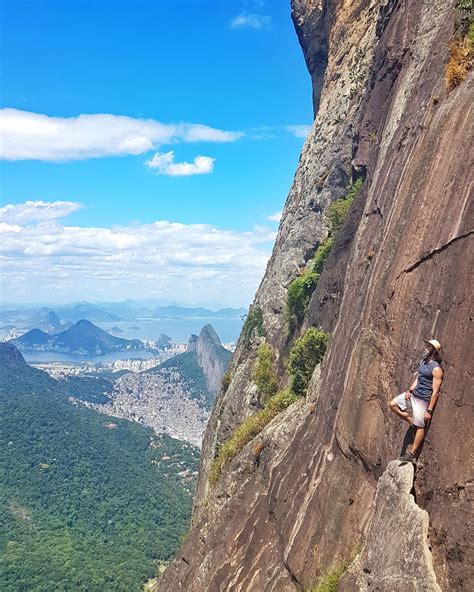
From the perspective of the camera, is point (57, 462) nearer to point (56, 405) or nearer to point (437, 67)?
point (56, 405)

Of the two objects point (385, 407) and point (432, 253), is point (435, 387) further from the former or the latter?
point (432, 253)

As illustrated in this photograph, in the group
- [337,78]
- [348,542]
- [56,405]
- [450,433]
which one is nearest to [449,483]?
[450,433]

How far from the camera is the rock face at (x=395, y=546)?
7.73m

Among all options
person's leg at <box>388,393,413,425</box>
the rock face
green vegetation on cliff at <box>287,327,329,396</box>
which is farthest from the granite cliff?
green vegetation on cliff at <box>287,327,329,396</box>

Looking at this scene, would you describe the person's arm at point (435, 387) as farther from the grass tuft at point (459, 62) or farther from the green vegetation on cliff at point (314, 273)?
the green vegetation on cliff at point (314, 273)

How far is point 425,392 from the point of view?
331 inches

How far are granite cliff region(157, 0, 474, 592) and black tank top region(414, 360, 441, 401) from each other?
0.79 feet

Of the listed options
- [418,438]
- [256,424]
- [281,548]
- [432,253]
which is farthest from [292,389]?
[418,438]

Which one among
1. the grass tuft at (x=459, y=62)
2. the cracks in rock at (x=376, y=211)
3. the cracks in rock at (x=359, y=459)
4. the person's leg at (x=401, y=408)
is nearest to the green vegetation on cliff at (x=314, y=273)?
the cracks in rock at (x=376, y=211)

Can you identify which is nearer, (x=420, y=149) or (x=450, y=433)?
(x=450, y=433)

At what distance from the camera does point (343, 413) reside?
11594 millimetres

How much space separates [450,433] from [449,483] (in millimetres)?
737

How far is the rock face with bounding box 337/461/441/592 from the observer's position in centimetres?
773

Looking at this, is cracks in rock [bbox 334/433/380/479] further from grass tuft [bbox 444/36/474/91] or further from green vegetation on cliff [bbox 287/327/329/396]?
green vegetation on cliff [bbox 287/327/329/396]
